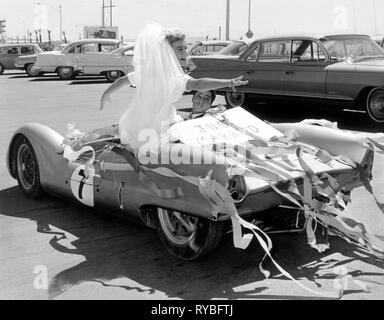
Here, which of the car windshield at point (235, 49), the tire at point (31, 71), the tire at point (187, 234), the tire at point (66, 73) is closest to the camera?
the tire at point (187, 234)

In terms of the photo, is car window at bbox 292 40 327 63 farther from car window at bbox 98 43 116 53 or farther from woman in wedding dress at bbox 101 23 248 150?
car window at bbox 98 43 116 53

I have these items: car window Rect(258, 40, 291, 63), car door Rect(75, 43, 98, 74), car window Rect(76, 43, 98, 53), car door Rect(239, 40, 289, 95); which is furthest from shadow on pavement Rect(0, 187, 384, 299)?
car window Rect(76, 43, 98, 53)

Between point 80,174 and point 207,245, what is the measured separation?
4.80ft

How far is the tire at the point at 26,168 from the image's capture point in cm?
526

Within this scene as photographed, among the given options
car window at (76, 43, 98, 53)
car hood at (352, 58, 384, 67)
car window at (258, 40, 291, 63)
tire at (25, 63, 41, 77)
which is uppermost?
car window at (258, 40, 291, 63)

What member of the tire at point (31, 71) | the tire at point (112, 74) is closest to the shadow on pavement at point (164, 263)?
the tire at point (112, 74)

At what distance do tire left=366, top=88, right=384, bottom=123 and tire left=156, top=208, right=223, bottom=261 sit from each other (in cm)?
636

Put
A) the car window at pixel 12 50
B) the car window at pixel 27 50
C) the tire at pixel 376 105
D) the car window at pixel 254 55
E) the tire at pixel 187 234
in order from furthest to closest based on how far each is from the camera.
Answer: the car window at pixel 12 50 → the car window at pixel 27 50 → the car window at pixel 254 55 → the tire at pixel 376 105 → the tire at pixel 187 234

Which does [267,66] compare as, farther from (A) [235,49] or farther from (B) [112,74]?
(B) [112,74]

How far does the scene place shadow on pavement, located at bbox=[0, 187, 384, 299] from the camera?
11.3 ft

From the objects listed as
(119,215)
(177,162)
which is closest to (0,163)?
(119,215)

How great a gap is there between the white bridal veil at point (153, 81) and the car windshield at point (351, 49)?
6331mm

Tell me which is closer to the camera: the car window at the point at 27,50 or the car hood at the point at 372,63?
the car hood at the point at 372,63

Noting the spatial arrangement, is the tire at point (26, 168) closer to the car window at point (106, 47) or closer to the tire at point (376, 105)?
the tire at point (376, 105)
